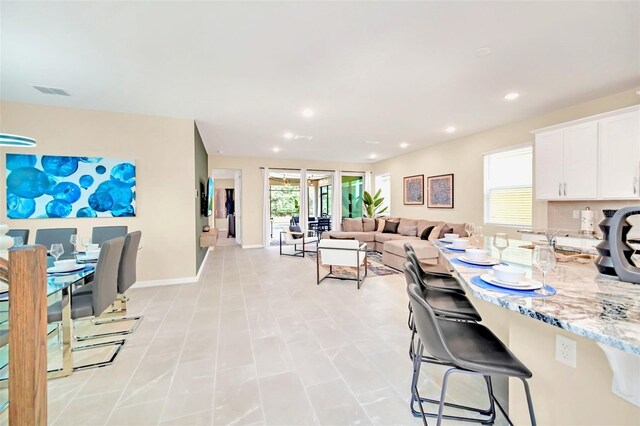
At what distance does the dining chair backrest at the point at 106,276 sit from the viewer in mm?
2201

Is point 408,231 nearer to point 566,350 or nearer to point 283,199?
point 566,350

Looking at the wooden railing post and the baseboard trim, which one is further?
the baseboard trim

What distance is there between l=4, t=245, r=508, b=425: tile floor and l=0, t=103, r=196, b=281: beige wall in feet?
2.64

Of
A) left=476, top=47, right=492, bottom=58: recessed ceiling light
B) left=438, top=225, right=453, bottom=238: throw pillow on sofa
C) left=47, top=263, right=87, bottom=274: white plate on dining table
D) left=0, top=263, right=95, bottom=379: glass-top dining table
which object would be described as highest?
left=476, top=47, right=492, bottom=58: recessed ceiling light

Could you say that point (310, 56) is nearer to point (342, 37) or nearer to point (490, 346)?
point (342, 37)

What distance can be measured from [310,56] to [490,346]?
2679 millimetres

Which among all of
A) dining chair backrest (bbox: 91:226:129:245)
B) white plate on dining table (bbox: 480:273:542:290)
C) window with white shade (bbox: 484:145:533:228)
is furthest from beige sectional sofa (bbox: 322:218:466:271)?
dining chair backrest (bbox: 91:226:129:245)

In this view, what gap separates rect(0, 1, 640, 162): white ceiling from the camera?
197 centimetres

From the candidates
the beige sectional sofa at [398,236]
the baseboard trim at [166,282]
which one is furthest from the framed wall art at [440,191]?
the baseboard trim at [166,282]

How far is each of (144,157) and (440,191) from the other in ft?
20.0

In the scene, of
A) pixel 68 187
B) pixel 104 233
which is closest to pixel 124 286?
pixel 104 233

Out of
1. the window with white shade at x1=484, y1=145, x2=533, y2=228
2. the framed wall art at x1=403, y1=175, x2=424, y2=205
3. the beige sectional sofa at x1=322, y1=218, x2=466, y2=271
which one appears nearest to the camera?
the window with white shade at x1=484, y1=145, x2=533, y2=228

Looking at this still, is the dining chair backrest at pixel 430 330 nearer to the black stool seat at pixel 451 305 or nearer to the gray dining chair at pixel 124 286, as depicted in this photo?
the black stool seat at pixel 451 305

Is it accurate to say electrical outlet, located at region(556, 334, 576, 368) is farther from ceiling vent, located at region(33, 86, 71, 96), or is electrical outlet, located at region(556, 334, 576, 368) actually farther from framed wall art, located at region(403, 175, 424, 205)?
framed wall art, located at region(403, 175, 424, 205)
